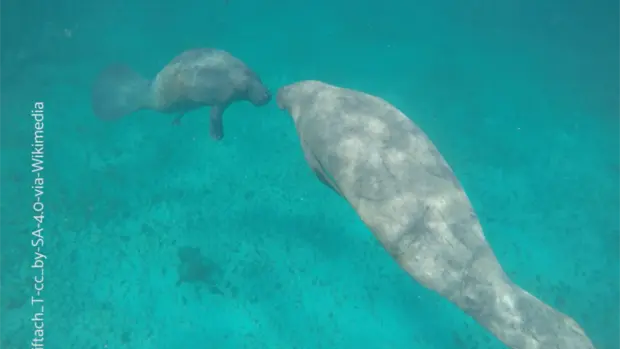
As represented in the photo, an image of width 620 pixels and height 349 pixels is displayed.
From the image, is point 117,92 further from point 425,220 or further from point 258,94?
point 425,220

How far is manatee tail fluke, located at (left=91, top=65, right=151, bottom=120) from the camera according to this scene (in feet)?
35.0

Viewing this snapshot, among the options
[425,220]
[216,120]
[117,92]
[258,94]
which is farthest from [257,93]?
[425,220]

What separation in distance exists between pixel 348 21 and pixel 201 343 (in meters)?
13.8

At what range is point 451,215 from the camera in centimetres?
509

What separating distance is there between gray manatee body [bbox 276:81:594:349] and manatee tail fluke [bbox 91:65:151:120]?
6.47 meters

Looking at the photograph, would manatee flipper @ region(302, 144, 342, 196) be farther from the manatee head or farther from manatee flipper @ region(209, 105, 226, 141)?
manatee flipper @ region(209, 105, 226, 141)

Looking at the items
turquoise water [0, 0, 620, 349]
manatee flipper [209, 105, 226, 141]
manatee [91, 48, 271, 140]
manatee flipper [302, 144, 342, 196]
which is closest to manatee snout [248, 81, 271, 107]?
manatee [91, 48, 271, 140]

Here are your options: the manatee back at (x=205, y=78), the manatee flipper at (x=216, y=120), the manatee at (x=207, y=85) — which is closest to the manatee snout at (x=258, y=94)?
the manatee at (x=207, y=85)

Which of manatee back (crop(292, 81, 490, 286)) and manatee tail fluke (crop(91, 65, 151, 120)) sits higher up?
manatee back (crop(292, 81, 490, 286))

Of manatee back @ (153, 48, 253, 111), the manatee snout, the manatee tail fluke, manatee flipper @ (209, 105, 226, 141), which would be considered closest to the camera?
manatee back @ (153, 48, 253, 111)

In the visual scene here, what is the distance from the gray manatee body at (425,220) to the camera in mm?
4738

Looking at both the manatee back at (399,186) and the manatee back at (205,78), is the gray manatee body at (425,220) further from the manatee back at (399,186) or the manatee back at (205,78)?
the manatee back at (205,78)

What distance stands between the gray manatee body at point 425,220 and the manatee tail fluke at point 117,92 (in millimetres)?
6470

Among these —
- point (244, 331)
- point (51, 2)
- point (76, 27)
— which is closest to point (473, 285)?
point (244, 331)
